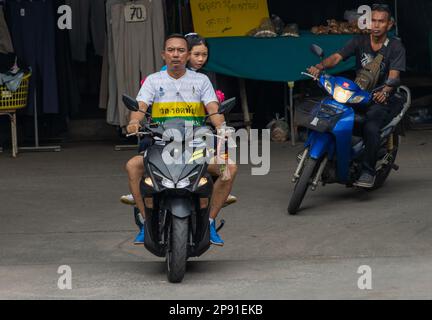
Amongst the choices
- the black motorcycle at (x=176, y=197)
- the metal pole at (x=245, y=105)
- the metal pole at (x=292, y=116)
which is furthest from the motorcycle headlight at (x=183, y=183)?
the metal pole at (x=245, y=105)

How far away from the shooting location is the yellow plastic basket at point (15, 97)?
13008mm

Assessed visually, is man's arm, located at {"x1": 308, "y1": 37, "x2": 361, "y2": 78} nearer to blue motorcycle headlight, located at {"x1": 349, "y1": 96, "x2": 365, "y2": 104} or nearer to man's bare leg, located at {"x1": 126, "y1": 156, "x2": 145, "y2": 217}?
blue motorcycle headlight, located at {"x1": 349, "y1": 96, "x2": 365, "y2": 104}

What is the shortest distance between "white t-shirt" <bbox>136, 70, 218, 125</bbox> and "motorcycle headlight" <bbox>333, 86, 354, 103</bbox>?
7.05 feet

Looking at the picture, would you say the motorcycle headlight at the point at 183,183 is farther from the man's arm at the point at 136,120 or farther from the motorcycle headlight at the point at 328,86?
the motorcycle headlight at the point at 328,86

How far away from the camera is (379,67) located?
406 inches

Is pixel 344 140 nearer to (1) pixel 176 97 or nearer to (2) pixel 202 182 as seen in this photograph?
(1) pixel 176 97

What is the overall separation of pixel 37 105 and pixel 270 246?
A: 5.58m

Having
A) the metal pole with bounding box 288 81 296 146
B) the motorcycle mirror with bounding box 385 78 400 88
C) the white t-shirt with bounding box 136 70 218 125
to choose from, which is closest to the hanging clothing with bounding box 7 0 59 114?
the metal pole with bounding box 288 81 296 146

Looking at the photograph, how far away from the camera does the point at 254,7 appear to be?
13.7 meters

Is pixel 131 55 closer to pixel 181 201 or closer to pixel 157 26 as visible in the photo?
pixel 157 26

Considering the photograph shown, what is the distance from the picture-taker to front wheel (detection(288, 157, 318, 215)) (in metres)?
9.74

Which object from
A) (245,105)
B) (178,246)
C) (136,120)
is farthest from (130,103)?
(245,105)
